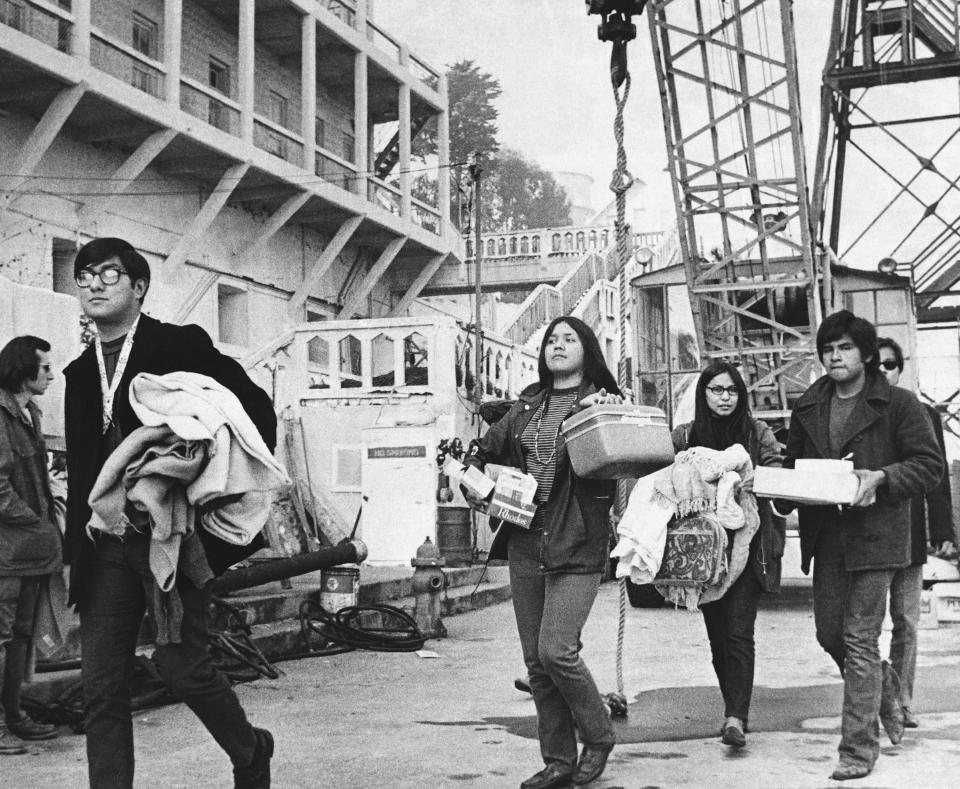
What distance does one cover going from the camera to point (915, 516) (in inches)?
241

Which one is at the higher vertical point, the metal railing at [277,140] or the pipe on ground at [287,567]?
the metal railing at [277,140]

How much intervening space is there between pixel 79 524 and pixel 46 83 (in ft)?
42.8

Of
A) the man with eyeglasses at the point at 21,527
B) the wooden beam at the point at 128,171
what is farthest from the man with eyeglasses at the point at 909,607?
the wooden beam at the point at 128,171

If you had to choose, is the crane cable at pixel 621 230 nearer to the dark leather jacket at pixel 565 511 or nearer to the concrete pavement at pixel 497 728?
the concrete pavement at pixel 497 728

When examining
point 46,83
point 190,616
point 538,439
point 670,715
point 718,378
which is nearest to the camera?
point 190,616

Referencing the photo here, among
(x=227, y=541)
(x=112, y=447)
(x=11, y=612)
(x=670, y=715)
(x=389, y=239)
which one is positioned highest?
(x=389, y=239)

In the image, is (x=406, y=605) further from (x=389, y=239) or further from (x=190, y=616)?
(x=389, y=239)

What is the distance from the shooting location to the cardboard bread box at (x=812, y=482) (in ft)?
16.4

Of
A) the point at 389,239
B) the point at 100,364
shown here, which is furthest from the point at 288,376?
the point at 100,364

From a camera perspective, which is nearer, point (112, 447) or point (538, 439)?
point (112, 447)

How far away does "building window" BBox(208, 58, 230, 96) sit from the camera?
21.9m

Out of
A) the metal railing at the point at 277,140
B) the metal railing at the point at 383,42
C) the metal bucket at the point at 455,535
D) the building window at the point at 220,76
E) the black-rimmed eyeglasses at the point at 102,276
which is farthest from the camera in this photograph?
the metal railing at the point at 383,42

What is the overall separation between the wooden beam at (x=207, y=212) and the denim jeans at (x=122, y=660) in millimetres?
16019

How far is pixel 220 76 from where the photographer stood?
22.2 metres
